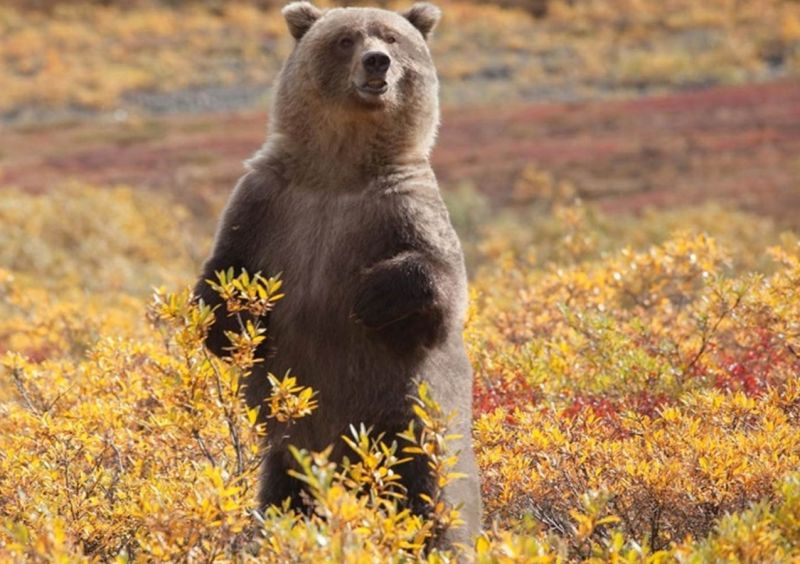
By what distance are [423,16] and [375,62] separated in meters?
0.70

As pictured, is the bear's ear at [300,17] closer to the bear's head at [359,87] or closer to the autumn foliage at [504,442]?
the bear's head at [359,87]

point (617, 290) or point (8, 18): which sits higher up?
point (617, 290)

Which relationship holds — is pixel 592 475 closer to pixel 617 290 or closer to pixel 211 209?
pixel 617 290

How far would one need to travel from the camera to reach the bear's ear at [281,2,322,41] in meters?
4.44

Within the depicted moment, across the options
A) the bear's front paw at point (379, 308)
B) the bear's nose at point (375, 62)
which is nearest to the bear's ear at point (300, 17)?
the bear's nose at point (375, 62)

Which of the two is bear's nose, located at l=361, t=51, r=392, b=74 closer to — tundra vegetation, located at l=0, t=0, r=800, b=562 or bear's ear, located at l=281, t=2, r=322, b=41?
bear's ear, located at l=281, t=2, r=322, b=41

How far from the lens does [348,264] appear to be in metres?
3.82

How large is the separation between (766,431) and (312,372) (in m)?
1.63

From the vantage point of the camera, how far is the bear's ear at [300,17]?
4.44 metres

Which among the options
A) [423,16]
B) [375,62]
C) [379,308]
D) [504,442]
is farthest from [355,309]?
[423,16]

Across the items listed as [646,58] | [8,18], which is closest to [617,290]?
[646,58]

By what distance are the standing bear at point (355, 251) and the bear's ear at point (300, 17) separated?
20cm

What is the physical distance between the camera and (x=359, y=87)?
399 cm

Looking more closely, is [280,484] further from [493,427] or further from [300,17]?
[300,17]
